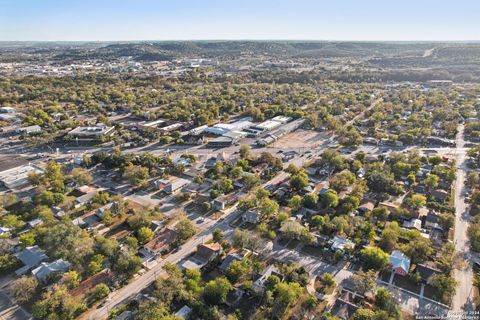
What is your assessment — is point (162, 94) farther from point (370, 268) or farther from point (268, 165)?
point (370, 268)

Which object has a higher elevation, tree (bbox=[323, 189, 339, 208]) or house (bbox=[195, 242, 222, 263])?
tree (bbox=[323, 189, 339, 208])

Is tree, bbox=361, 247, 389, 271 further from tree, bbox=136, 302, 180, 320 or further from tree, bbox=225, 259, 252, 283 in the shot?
tree, bbox=136, 302, 180, 320

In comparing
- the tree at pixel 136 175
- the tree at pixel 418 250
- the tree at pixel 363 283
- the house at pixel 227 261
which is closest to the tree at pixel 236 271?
the house at pixel 227 261

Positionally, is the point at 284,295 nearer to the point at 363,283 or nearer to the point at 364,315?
the point at 364,315

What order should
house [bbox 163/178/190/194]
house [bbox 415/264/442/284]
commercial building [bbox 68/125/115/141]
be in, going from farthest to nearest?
commercial building [bbox 68/125/115/141] → house [bbox 163/178/190/194] → house [bbox 415/264/442/284]

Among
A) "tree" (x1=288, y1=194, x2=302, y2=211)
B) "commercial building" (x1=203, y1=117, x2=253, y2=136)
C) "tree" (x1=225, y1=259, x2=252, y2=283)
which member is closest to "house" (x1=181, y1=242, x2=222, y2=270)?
"tree" (x1=225, y1=259, x2=252, y2=283)

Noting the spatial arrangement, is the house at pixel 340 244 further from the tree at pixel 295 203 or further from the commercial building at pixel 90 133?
the commercial building at pixel 90 133

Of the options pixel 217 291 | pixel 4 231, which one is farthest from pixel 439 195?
pixel 4 231

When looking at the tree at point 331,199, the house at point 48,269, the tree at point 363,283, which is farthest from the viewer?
the tree at point 331,199
